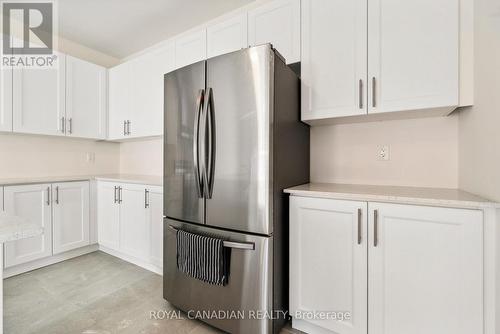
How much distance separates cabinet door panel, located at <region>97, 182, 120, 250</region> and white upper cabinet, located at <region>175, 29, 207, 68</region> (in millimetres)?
1597

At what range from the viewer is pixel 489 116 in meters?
1.19

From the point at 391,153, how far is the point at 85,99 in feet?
11.2

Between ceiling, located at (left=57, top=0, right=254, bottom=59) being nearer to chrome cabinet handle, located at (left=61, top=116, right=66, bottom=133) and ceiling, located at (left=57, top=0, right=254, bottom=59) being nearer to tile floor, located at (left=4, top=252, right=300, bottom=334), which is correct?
chrome cabinet handle, located at (left=61, top=116, right=66, bottom=133)

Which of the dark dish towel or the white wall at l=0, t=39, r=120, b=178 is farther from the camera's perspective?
the white wall at l=0, t=39, r=120, b=178

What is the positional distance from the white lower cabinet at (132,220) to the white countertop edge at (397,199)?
4.88ft

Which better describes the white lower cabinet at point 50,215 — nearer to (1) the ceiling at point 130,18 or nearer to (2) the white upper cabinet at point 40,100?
(2) the white upper cabinet at point 40,100

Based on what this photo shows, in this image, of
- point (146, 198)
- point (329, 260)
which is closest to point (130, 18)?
point (146, 198)

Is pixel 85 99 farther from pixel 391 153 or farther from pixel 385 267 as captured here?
pixel 385 267

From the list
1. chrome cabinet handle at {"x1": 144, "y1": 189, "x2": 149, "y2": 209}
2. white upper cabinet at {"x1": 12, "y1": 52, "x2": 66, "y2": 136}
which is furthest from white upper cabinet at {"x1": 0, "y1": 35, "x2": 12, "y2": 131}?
chrome cabinet handle at {"x1": 144, "y1": 189, "x2": 149, "y2": 209}


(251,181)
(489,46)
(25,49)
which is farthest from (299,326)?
(25,49)

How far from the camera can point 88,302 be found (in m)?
1.92

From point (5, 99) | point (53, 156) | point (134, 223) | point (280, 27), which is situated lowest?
point (134, 223)

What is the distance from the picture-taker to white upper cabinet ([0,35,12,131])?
7.72ft

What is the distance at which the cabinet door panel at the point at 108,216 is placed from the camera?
2.76 metres
